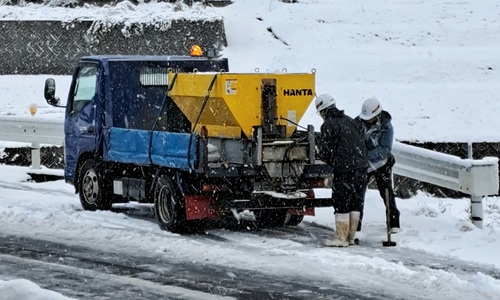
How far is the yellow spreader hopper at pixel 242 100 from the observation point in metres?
14.7

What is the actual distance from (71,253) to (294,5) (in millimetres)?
20734

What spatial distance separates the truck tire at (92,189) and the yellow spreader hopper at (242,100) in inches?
88.8

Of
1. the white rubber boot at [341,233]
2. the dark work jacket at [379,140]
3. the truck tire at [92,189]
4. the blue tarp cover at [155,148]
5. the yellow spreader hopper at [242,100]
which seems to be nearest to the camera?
the white rubber boot at [341,233]

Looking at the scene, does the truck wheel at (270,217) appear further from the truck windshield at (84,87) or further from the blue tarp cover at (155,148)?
the truck windshield at (84,87)

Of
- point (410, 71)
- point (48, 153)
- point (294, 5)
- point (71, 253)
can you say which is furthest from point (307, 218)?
point (294, 5)

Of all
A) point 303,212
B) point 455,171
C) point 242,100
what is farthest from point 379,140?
point 242,100

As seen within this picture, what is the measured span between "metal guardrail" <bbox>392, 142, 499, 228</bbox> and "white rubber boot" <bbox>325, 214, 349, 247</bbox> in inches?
70.3

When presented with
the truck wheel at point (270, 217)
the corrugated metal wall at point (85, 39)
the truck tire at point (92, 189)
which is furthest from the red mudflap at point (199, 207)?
the corrugated metal wall at point (85, 39)

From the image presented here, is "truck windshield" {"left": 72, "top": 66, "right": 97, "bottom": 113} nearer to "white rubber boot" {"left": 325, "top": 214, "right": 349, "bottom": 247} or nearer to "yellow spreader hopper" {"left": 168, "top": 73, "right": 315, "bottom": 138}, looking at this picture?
"yellow spreader hopper" {"left": 168, "top": 73, "right": 315, "bottom": 138}

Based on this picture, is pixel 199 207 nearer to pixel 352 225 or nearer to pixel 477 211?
pixel 352 225

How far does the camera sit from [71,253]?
1339cm

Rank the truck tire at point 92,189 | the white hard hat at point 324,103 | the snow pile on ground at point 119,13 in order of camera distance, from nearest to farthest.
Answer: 1. the white hard hat at point 324,103
2. the truck tire at point 92,189
3. the snow pile on ground at point 119,13

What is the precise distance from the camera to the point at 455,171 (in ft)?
49.6

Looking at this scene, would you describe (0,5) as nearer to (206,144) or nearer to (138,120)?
(138,120)
